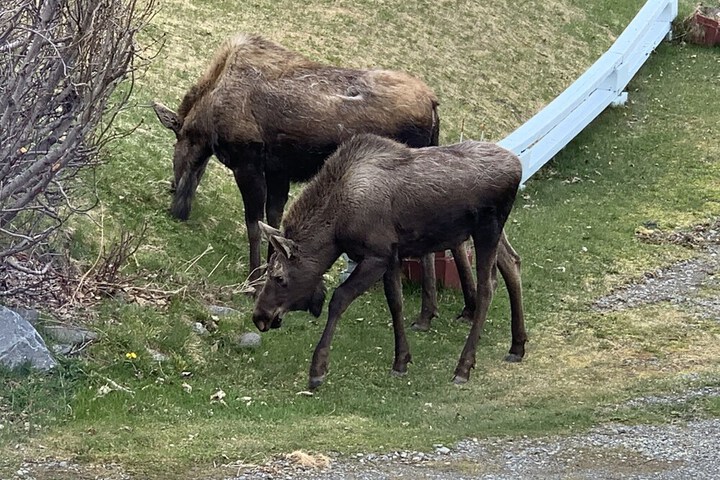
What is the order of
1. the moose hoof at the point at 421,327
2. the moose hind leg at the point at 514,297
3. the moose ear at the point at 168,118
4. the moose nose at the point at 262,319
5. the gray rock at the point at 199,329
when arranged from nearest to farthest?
the moose nose at the point at 262,319 < the gray rock at the point at 199,329 < the moose hind leg at the point at 514,297 < the moose hoof at the point at 421,327 < the moose ear at the point at 168,118

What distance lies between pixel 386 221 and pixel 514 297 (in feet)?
4.76

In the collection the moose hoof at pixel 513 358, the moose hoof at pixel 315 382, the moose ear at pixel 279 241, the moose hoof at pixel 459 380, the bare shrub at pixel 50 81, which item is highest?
the bare shrub at pixel 50 81

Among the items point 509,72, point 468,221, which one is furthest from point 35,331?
point 509,72

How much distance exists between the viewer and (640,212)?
13.3m

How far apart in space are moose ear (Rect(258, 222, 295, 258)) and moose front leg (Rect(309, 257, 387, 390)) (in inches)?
20.7

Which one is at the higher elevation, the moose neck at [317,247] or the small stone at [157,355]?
the moose neck at [317,247]

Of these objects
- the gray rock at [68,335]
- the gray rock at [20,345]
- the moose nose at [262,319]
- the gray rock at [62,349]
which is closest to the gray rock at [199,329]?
the moose nose at [262,319]

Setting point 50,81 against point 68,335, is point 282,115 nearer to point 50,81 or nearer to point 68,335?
point 50,81

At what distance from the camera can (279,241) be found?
29.0 feet

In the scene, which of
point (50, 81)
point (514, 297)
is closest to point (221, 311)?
point (514, 297)

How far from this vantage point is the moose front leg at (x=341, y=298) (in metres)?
8.63

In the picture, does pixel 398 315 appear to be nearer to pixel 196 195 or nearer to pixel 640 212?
pixel 196 195

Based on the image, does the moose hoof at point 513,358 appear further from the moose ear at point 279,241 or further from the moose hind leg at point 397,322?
the moose ear at point 279,241

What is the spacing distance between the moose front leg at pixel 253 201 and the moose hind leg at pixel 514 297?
2355mm
